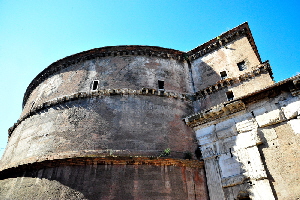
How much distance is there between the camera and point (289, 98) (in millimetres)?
8156

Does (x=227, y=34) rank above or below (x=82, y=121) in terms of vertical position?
above

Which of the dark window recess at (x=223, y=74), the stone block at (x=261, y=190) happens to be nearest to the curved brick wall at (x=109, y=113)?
the dark window recess at (x=223, y=74)

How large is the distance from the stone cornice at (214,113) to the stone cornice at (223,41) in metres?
4.15

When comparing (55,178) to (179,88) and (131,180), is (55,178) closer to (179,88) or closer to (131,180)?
(131,180)

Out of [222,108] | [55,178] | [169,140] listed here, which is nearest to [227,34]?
[222,108]

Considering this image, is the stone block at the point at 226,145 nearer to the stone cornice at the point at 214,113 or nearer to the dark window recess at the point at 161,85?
the stone cornice at the point at 214,113

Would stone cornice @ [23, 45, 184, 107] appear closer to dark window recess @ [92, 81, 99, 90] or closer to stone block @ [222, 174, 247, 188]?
dark window recess @ [92, 81, 99, 90]

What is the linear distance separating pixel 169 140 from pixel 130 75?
3.90 meters

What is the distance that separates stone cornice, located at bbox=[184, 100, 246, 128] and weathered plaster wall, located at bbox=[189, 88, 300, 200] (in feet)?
0.12

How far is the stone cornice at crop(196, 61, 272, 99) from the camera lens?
31.7 ft

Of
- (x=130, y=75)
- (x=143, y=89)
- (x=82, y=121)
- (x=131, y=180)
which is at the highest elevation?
(x=130, y=75)

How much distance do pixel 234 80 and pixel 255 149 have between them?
11.6 ft

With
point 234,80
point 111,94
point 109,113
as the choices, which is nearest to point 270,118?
point 234,80

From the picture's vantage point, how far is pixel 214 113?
9.45 m
